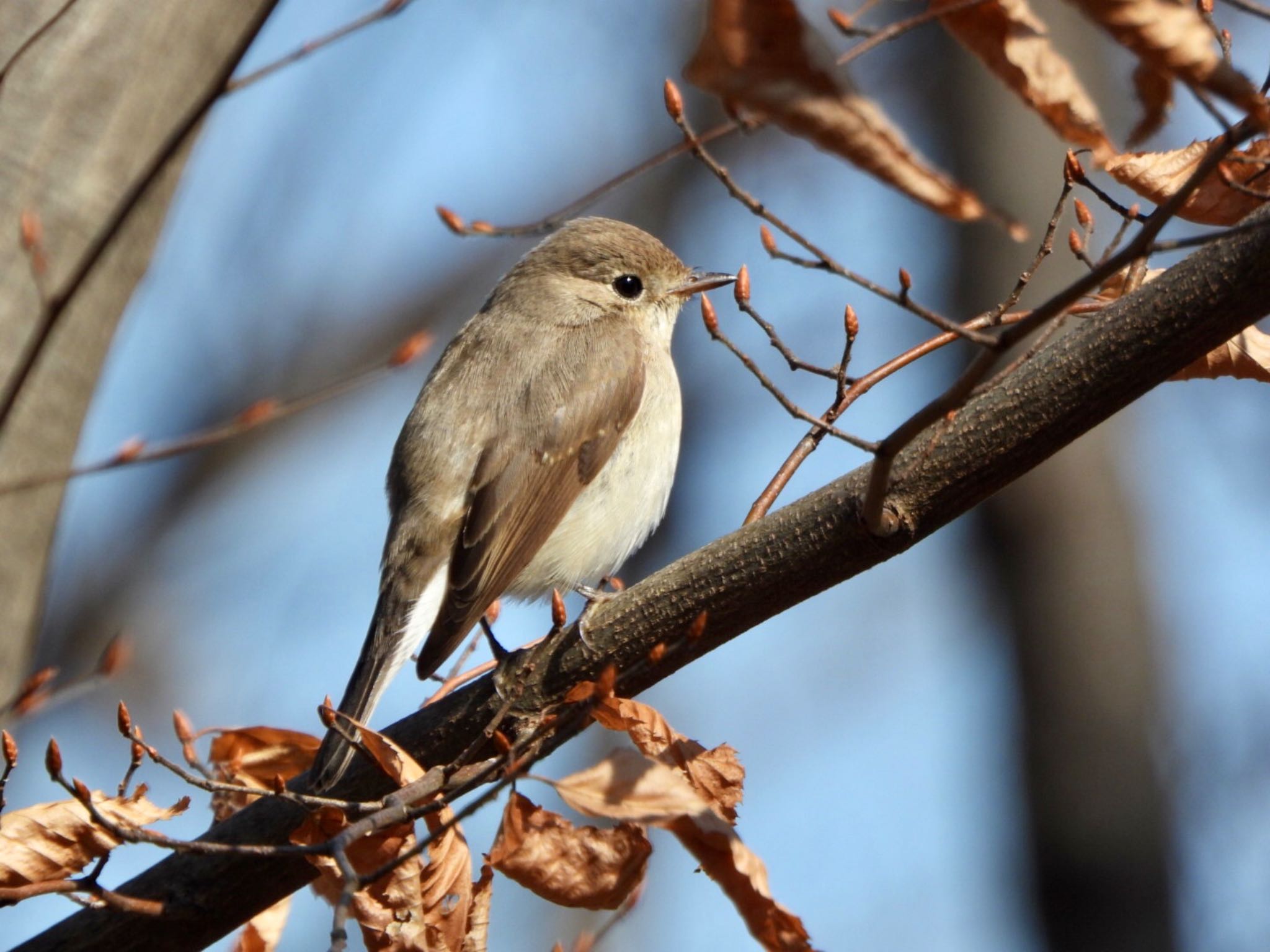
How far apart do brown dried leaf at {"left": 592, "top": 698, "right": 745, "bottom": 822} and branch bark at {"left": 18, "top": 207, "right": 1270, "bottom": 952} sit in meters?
0.15

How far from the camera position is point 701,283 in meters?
5.41

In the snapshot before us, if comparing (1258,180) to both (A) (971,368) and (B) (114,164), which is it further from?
(B) (114,164)

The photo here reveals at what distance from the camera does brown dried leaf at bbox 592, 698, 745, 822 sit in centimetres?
288

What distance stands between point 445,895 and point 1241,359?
2047mm

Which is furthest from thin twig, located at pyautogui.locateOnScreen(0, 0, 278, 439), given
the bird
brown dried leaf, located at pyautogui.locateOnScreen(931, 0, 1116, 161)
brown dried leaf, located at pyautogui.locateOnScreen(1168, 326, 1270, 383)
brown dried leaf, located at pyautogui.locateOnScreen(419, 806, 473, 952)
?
brown dried leaf, located at pyautogui.locateOnScreen(1168, 326, 1270, 383)

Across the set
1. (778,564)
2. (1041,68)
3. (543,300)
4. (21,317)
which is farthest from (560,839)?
(543,300)

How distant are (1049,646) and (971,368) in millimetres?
6654

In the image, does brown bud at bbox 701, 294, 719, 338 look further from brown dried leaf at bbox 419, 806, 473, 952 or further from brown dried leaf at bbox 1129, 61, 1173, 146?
brown dried leaf at bbox 1129, 61, 1173, 146

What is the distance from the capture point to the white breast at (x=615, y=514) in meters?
4.70

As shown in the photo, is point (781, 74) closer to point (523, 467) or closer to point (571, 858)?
point (571, 858)

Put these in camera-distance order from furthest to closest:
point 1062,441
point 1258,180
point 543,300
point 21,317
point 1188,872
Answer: point 1188,872 → point 543,300 → point 21,317 → point 1258,180 → point 1062,441

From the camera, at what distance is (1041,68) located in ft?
6.87

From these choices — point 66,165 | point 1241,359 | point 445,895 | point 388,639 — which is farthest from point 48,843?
point 1241,359

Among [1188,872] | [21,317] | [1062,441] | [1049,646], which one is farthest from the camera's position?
[1049,646]
